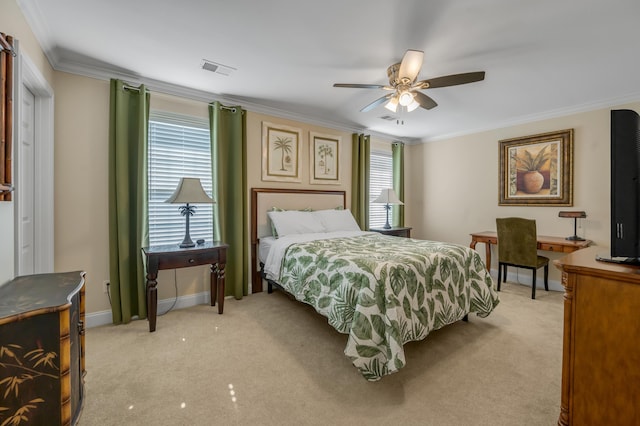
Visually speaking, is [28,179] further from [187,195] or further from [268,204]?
[268,204]

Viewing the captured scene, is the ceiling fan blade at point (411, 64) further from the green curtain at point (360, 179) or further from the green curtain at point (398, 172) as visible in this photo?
the green curtain at point (398, 172)

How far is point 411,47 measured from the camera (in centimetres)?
231

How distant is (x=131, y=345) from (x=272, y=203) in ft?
7.17

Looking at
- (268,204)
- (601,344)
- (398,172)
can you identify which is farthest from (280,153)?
(601,344)

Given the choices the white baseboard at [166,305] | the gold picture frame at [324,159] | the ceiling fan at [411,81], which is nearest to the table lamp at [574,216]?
the ceiling fan at [411,81]

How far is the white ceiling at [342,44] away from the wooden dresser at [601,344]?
177cm

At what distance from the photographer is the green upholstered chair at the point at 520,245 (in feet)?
11.5

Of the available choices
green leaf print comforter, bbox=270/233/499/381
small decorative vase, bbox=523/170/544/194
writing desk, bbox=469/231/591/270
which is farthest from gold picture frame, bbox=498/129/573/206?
green leaf print comforter, bbox=270/233/499/381

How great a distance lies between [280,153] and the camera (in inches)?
156

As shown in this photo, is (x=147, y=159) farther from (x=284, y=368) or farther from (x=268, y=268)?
(x=284, y=368)

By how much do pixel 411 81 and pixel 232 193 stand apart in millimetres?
2374

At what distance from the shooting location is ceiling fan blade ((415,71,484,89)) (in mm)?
2178

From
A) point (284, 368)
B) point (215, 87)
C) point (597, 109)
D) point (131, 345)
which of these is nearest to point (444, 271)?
point (284, 368)

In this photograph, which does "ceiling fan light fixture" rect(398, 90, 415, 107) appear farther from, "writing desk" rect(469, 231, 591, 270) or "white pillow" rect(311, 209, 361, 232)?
Result: "writing desk" rect(469, 231, 591, 270)
